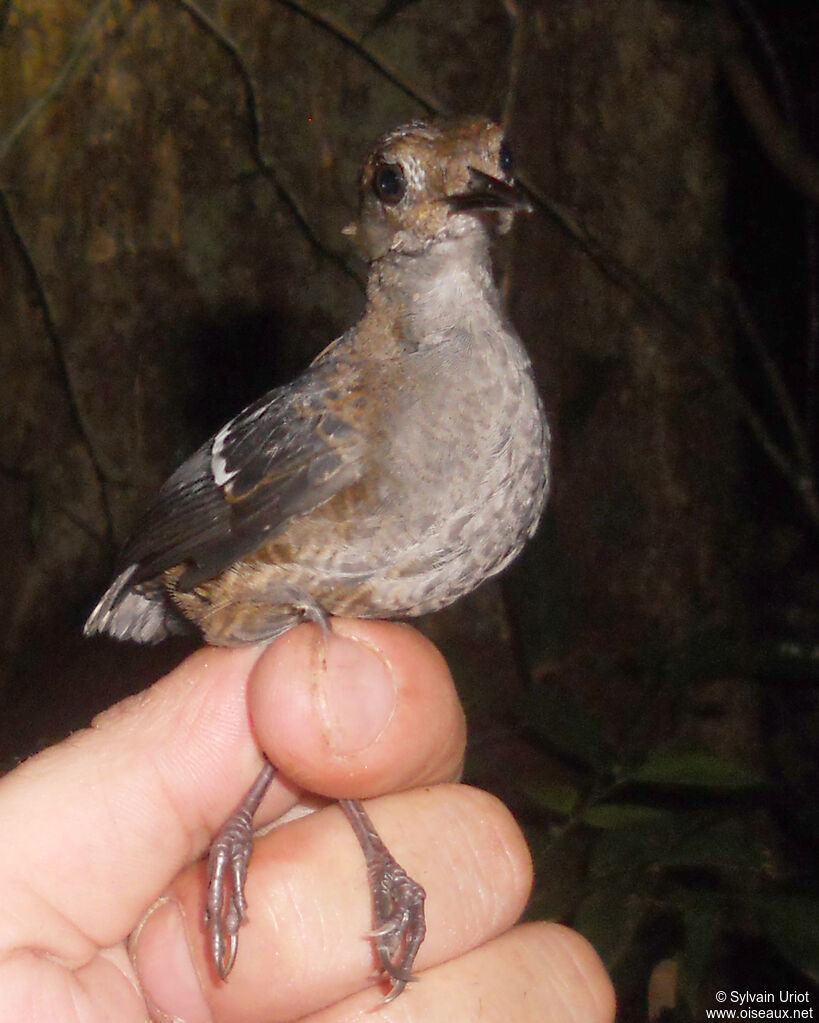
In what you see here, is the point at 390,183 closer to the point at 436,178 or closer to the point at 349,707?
the point at 436,178

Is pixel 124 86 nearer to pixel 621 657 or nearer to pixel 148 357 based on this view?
pixel 148 357

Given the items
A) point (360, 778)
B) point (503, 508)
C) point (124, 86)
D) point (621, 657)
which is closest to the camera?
point (503, 508)

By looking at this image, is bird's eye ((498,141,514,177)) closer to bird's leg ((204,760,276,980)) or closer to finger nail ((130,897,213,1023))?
bird's leg ((204,760,276,980))

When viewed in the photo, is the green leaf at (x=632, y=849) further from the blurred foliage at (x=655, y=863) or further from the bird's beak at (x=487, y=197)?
the bird's beak at (x=487, y=197)

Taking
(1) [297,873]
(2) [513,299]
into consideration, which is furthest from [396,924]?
(2) [513,299]

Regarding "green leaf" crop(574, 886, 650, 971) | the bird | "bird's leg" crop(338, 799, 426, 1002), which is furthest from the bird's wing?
"green leaf" crop(574, 886, 650, 971)

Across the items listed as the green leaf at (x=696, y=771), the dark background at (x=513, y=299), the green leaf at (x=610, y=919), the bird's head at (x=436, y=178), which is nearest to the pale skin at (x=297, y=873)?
the green leaf at (x=610, y=919)

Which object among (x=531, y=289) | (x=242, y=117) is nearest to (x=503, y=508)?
(x=531, y=289)

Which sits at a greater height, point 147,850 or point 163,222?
point 163,222
